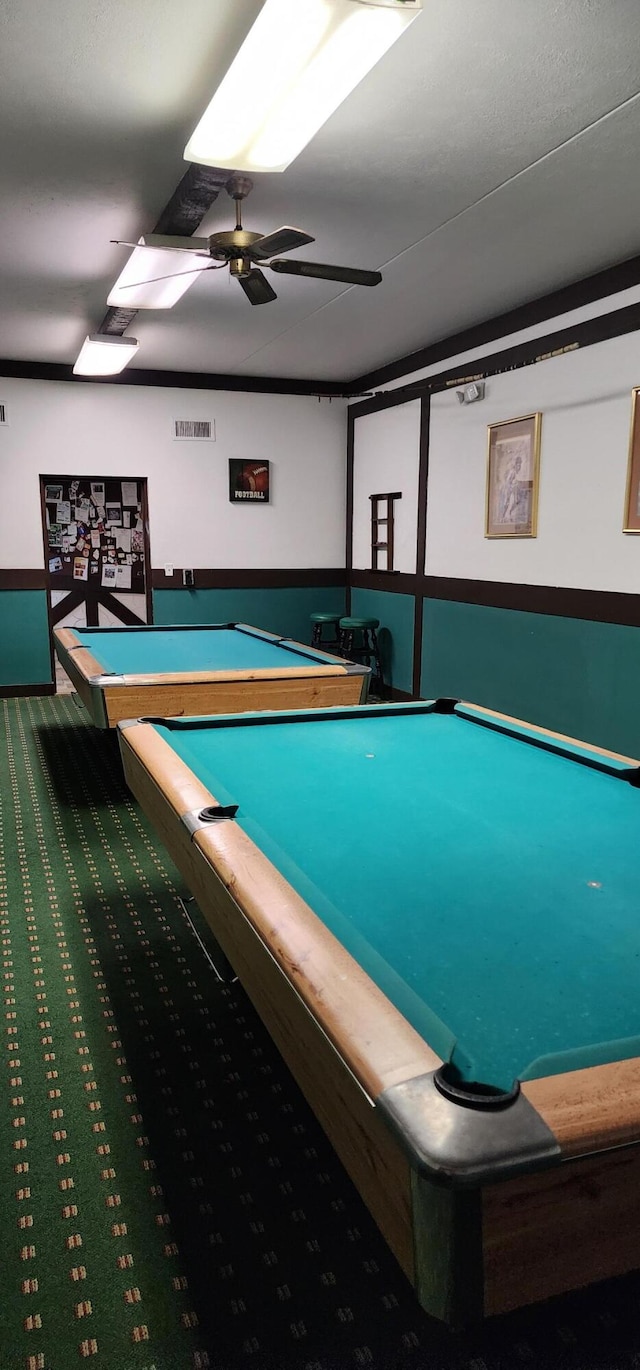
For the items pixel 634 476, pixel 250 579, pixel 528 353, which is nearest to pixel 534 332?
pixel 528 353

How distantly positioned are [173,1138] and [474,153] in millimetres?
3208

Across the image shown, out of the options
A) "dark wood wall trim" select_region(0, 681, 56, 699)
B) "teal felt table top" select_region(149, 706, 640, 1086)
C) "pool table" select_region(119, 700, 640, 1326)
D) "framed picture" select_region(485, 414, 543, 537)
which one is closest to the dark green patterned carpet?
"pool table" select_region(119, 700, 640, 1326)

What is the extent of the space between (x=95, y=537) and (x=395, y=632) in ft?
11.2

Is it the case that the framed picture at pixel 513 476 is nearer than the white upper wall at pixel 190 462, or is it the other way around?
the framed picture at pixel 513 476

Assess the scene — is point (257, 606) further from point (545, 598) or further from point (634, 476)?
point (634, 476)

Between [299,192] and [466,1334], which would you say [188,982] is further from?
[299,192]

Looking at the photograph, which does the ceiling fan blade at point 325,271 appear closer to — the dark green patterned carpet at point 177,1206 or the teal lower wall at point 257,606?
the dark green patterned carpet at point 177,1206

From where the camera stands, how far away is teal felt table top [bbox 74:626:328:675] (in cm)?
395

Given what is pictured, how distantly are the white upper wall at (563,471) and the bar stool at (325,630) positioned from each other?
4.53 feet

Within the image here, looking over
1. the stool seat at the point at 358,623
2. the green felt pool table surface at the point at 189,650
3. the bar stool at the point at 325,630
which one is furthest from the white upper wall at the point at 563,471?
the green felt pool table surface at the point at 189,650

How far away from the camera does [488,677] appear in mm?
5520

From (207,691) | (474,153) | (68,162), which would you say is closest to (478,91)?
(474,153)

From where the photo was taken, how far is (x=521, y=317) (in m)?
4.98

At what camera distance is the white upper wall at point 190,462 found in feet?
21.7
